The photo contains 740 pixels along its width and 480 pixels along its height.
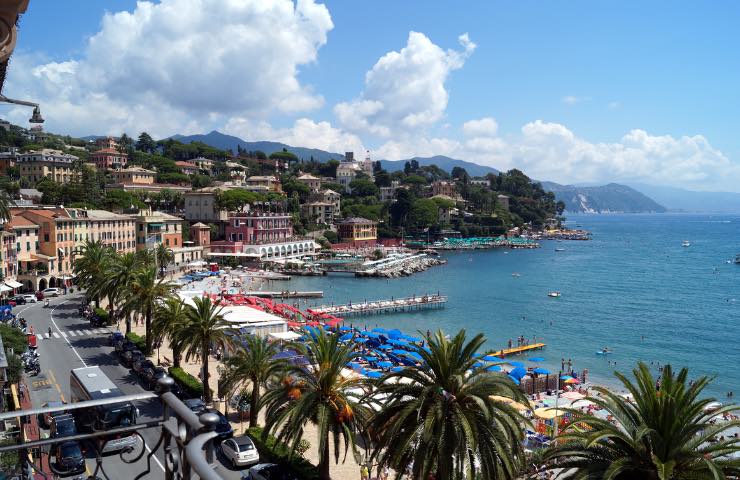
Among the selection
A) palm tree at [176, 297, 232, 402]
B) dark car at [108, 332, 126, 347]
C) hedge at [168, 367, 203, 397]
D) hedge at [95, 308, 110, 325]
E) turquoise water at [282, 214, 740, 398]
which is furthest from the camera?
turquoise water at [282, 214, 740, 398]

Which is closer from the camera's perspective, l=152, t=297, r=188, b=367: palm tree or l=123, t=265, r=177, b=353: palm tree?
l=152, t=297, r=188, b=367: palm tree

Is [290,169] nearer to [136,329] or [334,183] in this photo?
[334,183]

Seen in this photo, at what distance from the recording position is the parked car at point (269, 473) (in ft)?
50.6

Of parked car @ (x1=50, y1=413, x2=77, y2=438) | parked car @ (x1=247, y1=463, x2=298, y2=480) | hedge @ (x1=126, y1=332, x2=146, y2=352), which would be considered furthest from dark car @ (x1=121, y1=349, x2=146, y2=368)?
parked car @ (x1=247, y1=463, x2=298, y2=480)

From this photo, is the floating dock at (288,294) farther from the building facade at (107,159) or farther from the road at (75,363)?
the building facade at (107,159)

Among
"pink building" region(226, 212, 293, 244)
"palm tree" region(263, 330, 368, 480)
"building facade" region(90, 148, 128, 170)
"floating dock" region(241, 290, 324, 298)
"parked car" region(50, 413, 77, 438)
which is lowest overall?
"floating dock" region(241, 290, 324, 298)

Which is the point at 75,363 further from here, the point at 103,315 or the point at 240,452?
the point at 240,452

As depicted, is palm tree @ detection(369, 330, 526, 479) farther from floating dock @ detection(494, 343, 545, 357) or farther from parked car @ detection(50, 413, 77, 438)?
floating dock @ detection(494, 343, 545, 357)

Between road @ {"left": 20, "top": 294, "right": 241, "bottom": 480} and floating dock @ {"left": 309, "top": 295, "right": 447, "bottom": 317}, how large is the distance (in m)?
20.6

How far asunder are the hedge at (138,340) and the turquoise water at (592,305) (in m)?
23.9

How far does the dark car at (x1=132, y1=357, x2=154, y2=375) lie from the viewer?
83.9ft

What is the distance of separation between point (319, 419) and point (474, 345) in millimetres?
4488

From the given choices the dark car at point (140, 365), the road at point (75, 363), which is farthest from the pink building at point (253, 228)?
the dark car at point (140, 365)

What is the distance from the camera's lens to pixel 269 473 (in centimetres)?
1562
